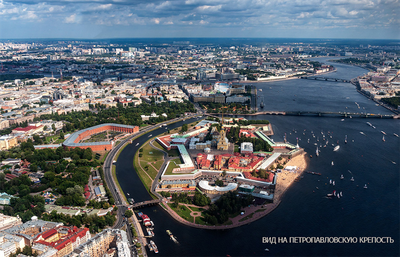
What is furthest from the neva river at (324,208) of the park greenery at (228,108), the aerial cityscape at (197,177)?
the park greenery at (228,108)

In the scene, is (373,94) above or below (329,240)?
above

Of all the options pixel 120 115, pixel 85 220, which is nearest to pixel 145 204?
pixel 85 220

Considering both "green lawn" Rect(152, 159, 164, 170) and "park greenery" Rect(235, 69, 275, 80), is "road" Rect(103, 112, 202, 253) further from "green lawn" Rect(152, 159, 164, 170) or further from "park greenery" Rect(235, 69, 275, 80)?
"park greenery" Rect(235, 69, 275, 80)

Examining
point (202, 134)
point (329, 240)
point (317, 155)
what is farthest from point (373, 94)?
point (329, 240)

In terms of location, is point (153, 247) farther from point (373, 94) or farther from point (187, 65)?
point (187, 65)

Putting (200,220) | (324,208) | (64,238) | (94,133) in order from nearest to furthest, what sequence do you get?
1. (64,238)
2. (200,220)
3. (324,208)
4. (94,133)

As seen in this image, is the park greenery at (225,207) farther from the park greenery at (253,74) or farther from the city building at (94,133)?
the park greenery at (253,74)

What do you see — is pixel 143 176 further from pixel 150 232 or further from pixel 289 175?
pixel 289 175
